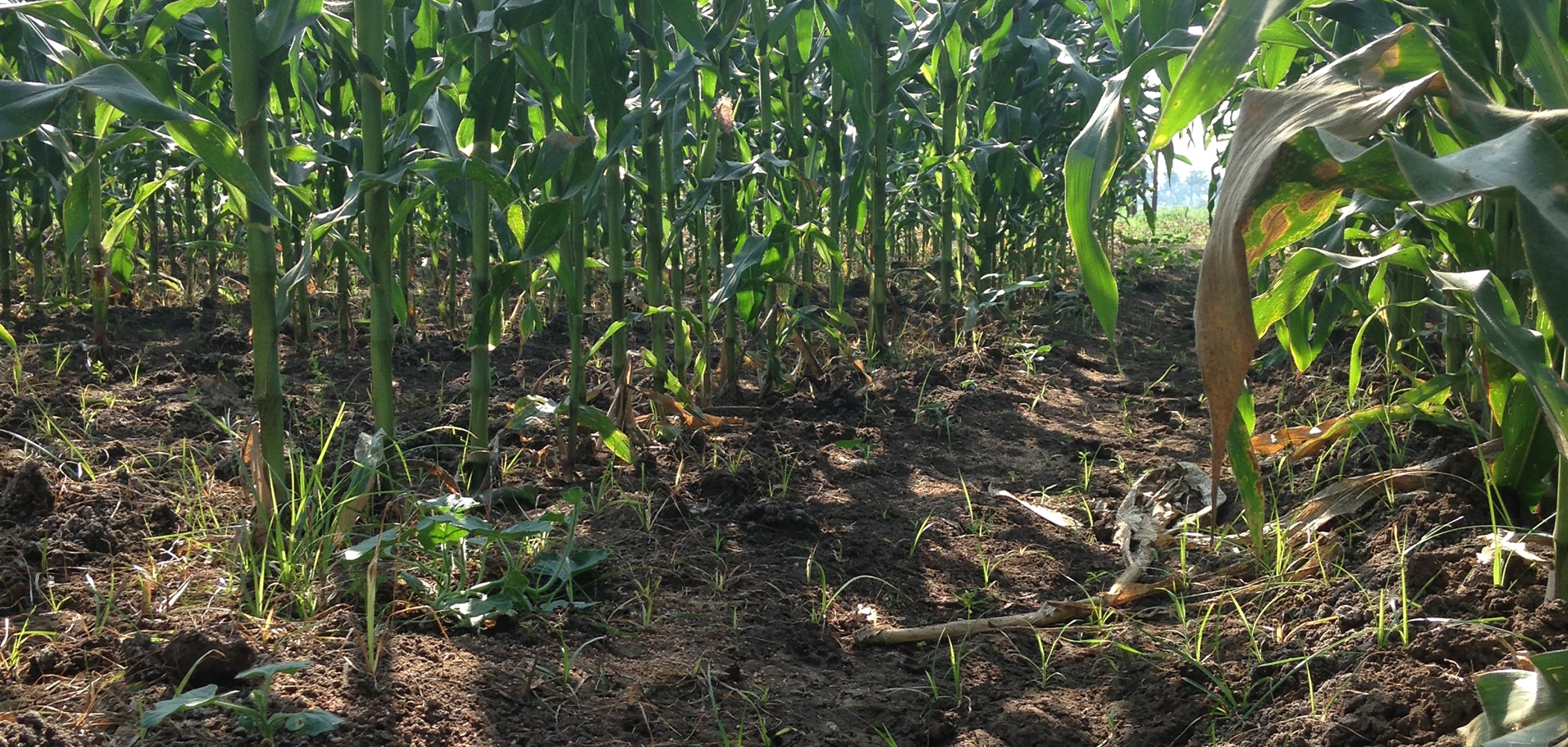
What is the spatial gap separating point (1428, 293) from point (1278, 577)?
1476 millimetres

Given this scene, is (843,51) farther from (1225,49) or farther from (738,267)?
(1225,49)

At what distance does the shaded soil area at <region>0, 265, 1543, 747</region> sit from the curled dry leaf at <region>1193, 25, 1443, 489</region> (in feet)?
2.42

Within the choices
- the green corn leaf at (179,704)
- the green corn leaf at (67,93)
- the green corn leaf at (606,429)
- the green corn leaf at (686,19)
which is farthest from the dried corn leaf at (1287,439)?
the green corn leaf at (67,93)

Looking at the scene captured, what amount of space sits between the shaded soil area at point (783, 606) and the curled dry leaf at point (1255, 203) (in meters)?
0.74

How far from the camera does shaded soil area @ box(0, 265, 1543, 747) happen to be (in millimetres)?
1541

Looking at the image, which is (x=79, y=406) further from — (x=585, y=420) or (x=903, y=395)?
(x=903, y=395)

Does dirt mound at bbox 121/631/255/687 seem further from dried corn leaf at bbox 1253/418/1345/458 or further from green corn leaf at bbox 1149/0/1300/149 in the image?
dried corn leaf at bbox 1253/418/1345/458

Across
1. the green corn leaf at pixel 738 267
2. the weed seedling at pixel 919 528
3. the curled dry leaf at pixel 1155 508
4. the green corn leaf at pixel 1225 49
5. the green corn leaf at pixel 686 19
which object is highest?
the green corn leaf at pixel 686 19

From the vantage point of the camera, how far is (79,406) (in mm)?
3203

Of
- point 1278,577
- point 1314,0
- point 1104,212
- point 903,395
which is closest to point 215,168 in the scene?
point 1314,0

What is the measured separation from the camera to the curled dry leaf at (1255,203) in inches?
36.0

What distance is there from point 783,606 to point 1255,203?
1.45 meters

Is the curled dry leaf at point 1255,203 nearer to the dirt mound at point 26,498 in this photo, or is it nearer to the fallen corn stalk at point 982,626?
the fallen corn stalk at point 982,626

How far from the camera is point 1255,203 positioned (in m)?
0.94
